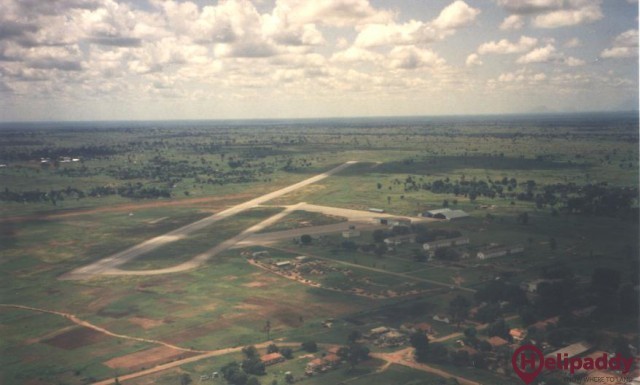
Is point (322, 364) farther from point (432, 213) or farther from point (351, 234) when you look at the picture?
point (432, 213)

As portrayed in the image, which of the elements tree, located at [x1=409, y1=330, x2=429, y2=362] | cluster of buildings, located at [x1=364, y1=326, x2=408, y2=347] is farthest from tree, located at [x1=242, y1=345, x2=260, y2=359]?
tree, located at [x1=409, y1=330, x2=429, y2=362]

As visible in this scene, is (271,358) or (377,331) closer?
(271,358)

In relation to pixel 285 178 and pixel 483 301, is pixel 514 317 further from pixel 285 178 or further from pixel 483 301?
pixel 285 178

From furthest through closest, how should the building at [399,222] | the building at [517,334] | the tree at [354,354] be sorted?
the building at [399,222]
the building at [517,334]
the tree at [354,354]

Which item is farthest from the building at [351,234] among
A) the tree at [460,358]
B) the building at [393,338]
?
the tree at [460,358]

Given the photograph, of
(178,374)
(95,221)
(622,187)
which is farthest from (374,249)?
(622,187)

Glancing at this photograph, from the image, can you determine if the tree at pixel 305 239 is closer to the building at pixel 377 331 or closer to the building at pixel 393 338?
the building at pixel 377 331

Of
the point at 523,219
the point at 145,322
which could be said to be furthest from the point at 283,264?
the point at 523,219

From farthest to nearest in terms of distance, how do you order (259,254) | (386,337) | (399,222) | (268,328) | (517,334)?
(399,222) < (259,254) < (268,328) < (517,334) < (386,337)
